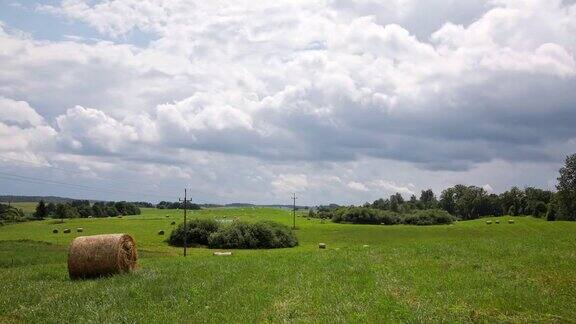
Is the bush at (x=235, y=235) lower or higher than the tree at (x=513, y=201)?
lower

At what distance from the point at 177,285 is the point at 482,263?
12.7 meters

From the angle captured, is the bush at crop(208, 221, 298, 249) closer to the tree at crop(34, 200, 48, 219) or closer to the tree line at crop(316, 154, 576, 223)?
the tree line at crop(316, 154, 576, 223)

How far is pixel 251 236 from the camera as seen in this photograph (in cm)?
9056

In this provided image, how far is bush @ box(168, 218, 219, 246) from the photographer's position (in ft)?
299

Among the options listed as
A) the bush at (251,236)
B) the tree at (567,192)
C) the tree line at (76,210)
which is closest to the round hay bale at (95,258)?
the bush at (251,236)

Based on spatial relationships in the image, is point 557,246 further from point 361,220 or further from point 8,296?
point 361,220

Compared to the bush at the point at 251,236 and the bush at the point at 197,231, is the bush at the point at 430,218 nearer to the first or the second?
the bush at the point at 251,236

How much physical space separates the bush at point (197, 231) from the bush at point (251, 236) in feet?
8.01

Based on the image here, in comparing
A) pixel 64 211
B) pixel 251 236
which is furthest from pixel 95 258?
pixel 64 211

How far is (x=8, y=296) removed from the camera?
17891 millimetres

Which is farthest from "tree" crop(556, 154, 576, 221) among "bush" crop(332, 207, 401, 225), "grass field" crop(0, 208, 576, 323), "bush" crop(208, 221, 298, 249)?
"grass field" crop(0, 208, 576, 323)

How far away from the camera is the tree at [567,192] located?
382 feet

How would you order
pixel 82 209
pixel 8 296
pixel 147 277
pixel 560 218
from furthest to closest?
1. pixel 82 209
2. pixel 560 218
3. pixel 147 277
4. pixel 8 296

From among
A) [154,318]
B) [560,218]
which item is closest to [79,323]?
[154,318]
